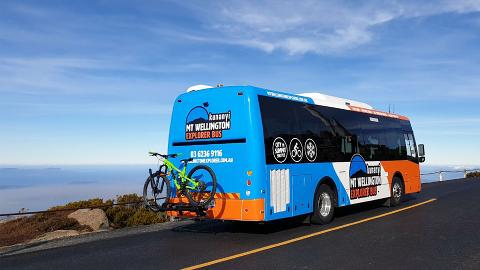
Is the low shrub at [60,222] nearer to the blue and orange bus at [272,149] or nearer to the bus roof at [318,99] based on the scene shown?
the blue and orange bus at [272,149]

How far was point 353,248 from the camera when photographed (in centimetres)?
775

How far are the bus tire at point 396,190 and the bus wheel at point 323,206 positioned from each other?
4413 millimetres

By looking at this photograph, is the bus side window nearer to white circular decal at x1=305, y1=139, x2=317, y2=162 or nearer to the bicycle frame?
white circular decal at x1=305, y1=139, x2=317, y2=162

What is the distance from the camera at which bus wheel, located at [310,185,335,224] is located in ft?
35.0

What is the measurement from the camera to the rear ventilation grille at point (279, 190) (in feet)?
30.2

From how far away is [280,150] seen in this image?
9469mm

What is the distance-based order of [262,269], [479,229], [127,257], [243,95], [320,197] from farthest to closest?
1. [320,197]
2. [479,229]
3. [243,95]
4. [127,257]
5. [262,269]

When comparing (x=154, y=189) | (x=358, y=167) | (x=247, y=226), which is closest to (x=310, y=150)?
(x=247, y=226)

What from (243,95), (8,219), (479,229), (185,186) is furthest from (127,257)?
(8,219)

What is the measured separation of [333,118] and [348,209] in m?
4.17

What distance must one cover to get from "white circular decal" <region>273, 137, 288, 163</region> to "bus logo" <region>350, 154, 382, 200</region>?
3426 millimetres

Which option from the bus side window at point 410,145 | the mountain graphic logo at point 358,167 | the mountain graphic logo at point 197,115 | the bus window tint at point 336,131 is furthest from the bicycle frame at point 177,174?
the bus side window at point 410,145

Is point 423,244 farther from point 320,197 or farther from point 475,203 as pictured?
point 475,203

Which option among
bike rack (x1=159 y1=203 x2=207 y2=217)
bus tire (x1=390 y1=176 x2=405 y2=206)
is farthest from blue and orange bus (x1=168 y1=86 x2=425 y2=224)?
bus tire (x1=390 y1=176 x2=405 y2=206)
